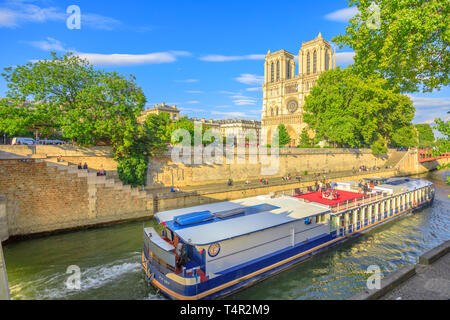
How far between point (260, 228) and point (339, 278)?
→ 5.20 metres

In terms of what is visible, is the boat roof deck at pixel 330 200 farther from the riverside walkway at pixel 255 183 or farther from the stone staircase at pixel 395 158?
the stone staircase at pixel 395 158

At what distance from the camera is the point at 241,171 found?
3606 cm

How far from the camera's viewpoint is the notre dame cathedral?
87125mm

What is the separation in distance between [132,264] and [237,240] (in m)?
6.48

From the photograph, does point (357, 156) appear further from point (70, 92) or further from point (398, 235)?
point (70, 92)

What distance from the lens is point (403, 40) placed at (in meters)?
12.3

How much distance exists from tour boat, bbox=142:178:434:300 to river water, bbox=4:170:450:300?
2.33 ft

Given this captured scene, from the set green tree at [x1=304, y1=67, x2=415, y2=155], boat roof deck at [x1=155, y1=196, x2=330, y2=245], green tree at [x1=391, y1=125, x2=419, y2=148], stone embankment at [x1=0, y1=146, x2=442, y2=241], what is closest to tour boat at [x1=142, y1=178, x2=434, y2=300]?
boat roof deck at [x1=155, y1=196, x2=330, y2=245]

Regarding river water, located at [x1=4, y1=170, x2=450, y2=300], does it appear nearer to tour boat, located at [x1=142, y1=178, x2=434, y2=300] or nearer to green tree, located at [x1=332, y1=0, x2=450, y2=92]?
tour boat, located at [x1=142, y1=178, x2=434, y2=300]

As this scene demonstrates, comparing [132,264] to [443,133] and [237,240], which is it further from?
[443,133]

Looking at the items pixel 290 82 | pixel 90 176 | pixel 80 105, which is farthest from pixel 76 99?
pixel 290 82

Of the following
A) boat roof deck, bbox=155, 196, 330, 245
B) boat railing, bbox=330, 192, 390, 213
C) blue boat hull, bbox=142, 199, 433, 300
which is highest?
boat roof deck, bbox=155, 196, 330, 245

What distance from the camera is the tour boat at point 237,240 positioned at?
1022cm

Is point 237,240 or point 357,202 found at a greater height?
point 357,202
